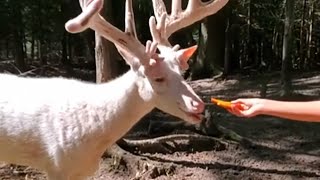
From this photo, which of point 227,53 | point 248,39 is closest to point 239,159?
point 227,53

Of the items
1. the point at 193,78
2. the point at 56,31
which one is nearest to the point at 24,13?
the point at 56,31

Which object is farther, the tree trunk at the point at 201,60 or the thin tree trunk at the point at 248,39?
the thin tree trunk at the point at 248,39

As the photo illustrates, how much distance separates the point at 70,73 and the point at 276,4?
8.96 metres

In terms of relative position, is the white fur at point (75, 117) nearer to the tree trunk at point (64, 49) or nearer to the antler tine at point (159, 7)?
the antler tine at point (159, 7)

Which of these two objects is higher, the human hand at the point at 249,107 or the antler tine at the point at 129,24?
the antler tine at the point at 129,24

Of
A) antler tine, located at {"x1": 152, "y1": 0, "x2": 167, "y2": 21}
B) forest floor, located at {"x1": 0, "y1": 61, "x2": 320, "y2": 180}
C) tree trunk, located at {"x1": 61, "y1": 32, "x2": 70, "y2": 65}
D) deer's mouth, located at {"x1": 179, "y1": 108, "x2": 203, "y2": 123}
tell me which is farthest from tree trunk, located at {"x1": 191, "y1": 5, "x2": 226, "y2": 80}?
deer's mouth, located at {"x1": 179, "y1": 108, "x2": 203, "y2": 123}

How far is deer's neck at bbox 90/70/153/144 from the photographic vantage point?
448cm

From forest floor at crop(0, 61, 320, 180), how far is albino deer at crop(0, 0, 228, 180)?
6.03 feet

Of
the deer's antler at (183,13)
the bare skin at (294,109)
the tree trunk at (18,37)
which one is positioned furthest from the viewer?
the tree trunk at (18,37)

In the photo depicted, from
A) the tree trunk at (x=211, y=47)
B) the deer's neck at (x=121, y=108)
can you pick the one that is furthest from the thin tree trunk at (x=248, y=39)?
the deer's neck at (x=121, y=108)

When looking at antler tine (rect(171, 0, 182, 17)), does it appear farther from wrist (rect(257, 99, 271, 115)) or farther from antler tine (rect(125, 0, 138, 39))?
wrist (rect(257, 99, 271, 115))

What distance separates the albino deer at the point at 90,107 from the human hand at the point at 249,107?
4.45 feet

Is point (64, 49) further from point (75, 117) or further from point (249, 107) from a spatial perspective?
point (249, 107)

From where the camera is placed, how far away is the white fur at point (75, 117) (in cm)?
439
